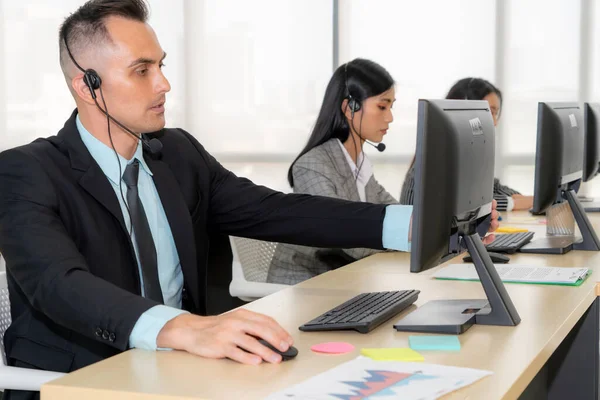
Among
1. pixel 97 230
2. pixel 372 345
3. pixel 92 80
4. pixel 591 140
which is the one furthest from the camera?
pixel 591 140

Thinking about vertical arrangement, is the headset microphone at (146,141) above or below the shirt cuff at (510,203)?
above

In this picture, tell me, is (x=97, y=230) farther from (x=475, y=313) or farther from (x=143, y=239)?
(x=475, y=313)

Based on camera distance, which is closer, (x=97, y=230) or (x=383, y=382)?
(x=383, y=382)

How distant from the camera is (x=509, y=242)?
95.7 inches

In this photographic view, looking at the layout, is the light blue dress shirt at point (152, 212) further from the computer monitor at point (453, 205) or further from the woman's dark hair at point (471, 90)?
the woman's dark hair at point (471, 90)

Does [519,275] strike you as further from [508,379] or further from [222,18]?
[222,18]

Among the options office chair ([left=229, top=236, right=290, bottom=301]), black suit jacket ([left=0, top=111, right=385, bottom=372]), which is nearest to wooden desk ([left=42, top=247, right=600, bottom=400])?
black suit jacket ([left=0, top=111, right=385, bottom=372])

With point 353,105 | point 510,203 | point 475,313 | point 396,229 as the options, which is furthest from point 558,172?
point 510,203

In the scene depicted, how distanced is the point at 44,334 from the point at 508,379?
0.88m

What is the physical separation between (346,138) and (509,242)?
2.58 feet

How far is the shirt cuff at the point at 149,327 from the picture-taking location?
1.29 meters

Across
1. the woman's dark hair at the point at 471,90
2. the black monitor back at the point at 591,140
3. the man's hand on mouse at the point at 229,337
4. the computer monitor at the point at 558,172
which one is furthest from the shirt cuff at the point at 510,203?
the man's hand on mouse at the point at 229,337

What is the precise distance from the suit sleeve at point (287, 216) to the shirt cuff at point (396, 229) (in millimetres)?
12

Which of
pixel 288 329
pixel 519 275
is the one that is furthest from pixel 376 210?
pixel 288 329
